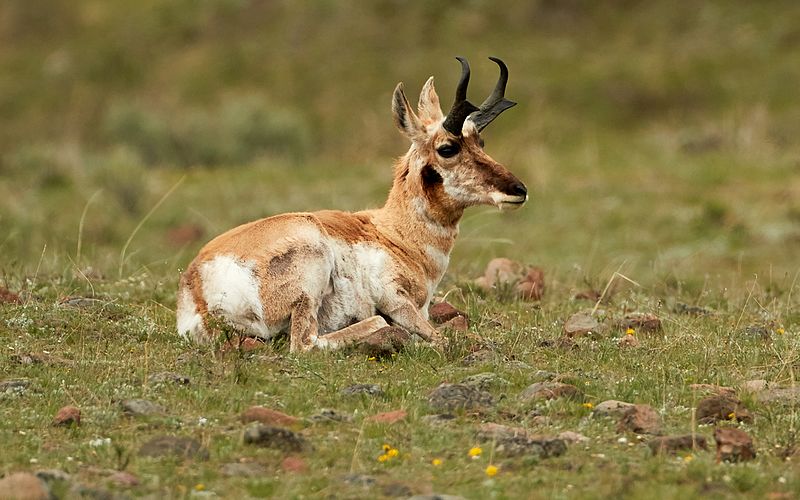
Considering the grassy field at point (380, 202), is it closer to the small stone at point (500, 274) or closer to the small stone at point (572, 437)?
the small stone at point (572, 437)

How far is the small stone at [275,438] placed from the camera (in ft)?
23.2

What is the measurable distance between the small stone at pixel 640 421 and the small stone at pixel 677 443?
1.03 ft

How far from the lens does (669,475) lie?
6652 mm

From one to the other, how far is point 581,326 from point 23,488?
526cm

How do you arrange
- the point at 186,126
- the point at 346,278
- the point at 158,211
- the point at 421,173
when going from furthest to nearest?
the point at 186,126
the point at 158,211
the point at 421,173
the point at 346,278

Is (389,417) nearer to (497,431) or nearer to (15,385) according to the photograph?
(497,431)

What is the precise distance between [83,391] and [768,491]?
13.6 feet

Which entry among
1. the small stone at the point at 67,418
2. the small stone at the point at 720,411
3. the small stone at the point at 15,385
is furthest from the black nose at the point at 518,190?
the small stone at the point at 67,418

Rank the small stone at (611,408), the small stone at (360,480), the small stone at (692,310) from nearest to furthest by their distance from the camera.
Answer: the small stone at (360,480) → the small stone at (611,408) → the small stone at (692,310)

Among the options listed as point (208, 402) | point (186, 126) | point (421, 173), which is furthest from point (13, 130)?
point (208, 402)

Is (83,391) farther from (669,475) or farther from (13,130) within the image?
(13,130)

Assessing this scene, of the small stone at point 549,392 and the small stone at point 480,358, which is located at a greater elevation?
the small stone at point 549,392

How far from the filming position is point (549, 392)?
26.6 ft

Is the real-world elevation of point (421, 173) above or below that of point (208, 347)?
above
